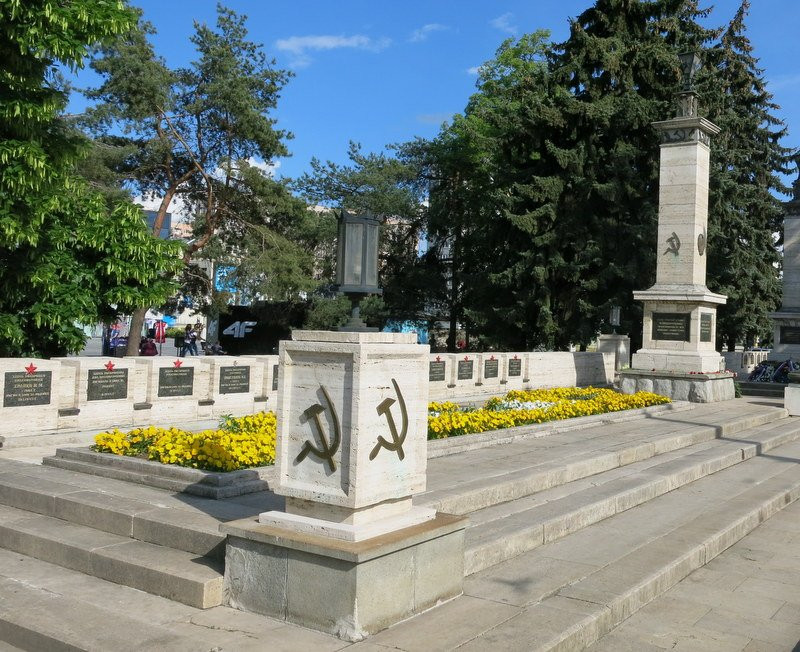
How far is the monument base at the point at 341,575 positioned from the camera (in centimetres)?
450

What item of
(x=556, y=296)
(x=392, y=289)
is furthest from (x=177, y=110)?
(x=556, y=296)

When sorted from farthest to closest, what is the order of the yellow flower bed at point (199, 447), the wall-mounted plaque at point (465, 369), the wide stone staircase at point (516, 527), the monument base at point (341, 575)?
the wall-mounted plaque at point (465, 369) < the yellow flower bed at point (199, 447) < the wide stone staircase at point (516, 527) < the monument base at point (341, 575)

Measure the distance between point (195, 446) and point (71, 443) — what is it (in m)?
3.66

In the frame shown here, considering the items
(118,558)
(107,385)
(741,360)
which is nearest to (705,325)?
(107,385)

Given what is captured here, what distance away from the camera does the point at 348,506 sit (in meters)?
4.76

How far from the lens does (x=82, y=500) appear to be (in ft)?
21.3

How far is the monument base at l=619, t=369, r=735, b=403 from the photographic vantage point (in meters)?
17.9

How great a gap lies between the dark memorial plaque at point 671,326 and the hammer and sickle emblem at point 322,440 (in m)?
15.1

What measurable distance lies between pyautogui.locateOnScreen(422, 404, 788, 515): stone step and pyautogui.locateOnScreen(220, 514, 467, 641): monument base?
1.43 m

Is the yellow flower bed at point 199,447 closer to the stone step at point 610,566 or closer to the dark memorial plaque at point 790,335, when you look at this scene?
the stone step at point 610,566

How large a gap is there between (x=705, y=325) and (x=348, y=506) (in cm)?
1573

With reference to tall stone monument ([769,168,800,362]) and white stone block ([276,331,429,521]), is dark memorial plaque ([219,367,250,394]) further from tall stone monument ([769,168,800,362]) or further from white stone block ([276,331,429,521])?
tall stone monument ([769,168,800,362])

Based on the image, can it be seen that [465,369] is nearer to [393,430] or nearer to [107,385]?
[107,385]

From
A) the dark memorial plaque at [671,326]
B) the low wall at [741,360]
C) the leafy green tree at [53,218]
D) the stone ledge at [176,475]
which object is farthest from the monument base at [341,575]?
the low wall at [741,360]
